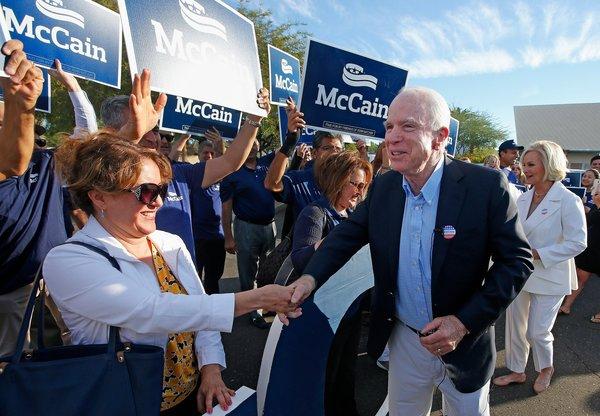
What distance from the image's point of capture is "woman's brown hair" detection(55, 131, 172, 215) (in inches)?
55.7

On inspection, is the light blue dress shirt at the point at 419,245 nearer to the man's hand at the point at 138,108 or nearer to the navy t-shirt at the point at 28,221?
the man's hand at the point at 138,108

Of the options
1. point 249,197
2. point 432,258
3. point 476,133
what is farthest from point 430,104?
point 476,133

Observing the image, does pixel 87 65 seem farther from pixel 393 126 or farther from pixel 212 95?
pixel 393 126

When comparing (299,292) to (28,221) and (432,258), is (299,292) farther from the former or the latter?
(28,221)

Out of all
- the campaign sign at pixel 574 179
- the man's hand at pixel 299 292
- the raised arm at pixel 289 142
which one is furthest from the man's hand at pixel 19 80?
the campaign sign at pixel 574 179

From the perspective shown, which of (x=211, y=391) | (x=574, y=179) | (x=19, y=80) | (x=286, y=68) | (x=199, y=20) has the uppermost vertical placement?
(x=286, y=68)

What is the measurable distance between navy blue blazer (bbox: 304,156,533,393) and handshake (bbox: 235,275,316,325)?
222 mm

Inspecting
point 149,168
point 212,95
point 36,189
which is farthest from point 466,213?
point 36,189

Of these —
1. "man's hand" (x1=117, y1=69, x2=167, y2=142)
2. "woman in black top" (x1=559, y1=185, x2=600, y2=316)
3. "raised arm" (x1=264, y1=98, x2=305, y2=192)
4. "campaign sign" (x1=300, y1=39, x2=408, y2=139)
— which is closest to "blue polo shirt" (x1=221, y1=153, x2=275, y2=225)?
"raised arm" (x1=264, y1=98, x2=305, y2=192)

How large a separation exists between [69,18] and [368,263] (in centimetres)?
360

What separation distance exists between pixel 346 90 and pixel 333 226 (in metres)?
1.82

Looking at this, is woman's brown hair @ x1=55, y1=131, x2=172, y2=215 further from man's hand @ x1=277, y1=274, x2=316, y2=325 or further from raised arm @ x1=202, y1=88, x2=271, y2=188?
raised arm @ x1=202, y1=88, x2=271, y2=188

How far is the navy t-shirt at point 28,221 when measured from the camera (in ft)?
6.93

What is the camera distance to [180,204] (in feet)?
7.95
